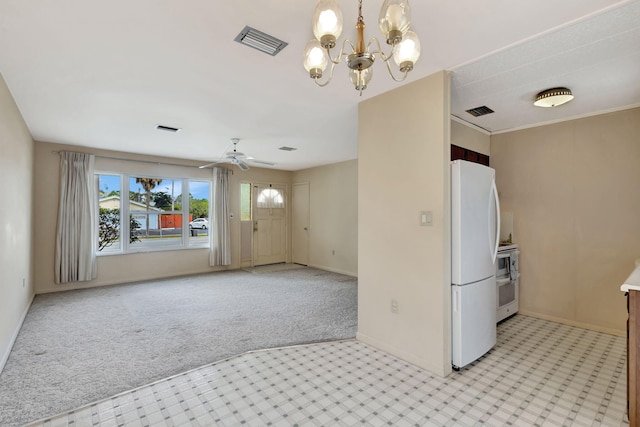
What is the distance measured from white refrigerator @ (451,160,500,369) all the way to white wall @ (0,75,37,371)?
12.7 feet

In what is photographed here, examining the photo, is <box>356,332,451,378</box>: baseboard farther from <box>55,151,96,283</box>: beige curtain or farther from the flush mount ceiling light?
<box>55,151,96,283</box>: beige curtain

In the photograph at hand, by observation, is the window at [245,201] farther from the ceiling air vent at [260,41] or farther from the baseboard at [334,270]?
the ceiling air vent at [260,41]

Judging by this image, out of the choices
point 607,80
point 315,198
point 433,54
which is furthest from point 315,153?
point 607,80

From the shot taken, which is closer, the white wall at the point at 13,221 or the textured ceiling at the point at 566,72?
the textured ceiling at the point at 566,72

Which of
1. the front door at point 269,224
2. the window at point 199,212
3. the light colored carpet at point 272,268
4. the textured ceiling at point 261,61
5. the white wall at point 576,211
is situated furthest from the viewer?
the front door at point 269,224

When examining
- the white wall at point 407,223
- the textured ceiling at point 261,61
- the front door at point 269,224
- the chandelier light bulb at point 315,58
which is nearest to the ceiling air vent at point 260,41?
the textured ceiling at point 261,61

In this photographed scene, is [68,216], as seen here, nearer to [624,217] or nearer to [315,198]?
[315,198]

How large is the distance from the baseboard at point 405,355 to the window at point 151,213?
482 cm

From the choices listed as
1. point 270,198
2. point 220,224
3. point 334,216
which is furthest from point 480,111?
point 270,198

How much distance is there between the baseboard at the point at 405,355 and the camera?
2.48 m

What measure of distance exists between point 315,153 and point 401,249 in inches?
140

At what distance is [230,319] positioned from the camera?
3.78m

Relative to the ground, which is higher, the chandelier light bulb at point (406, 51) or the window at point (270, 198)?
the chandelier light bulb at point (406, 51)

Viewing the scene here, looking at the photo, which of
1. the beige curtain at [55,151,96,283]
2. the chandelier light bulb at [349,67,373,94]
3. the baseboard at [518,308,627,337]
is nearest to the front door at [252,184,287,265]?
the beige curtain at [55,151,96,283]
